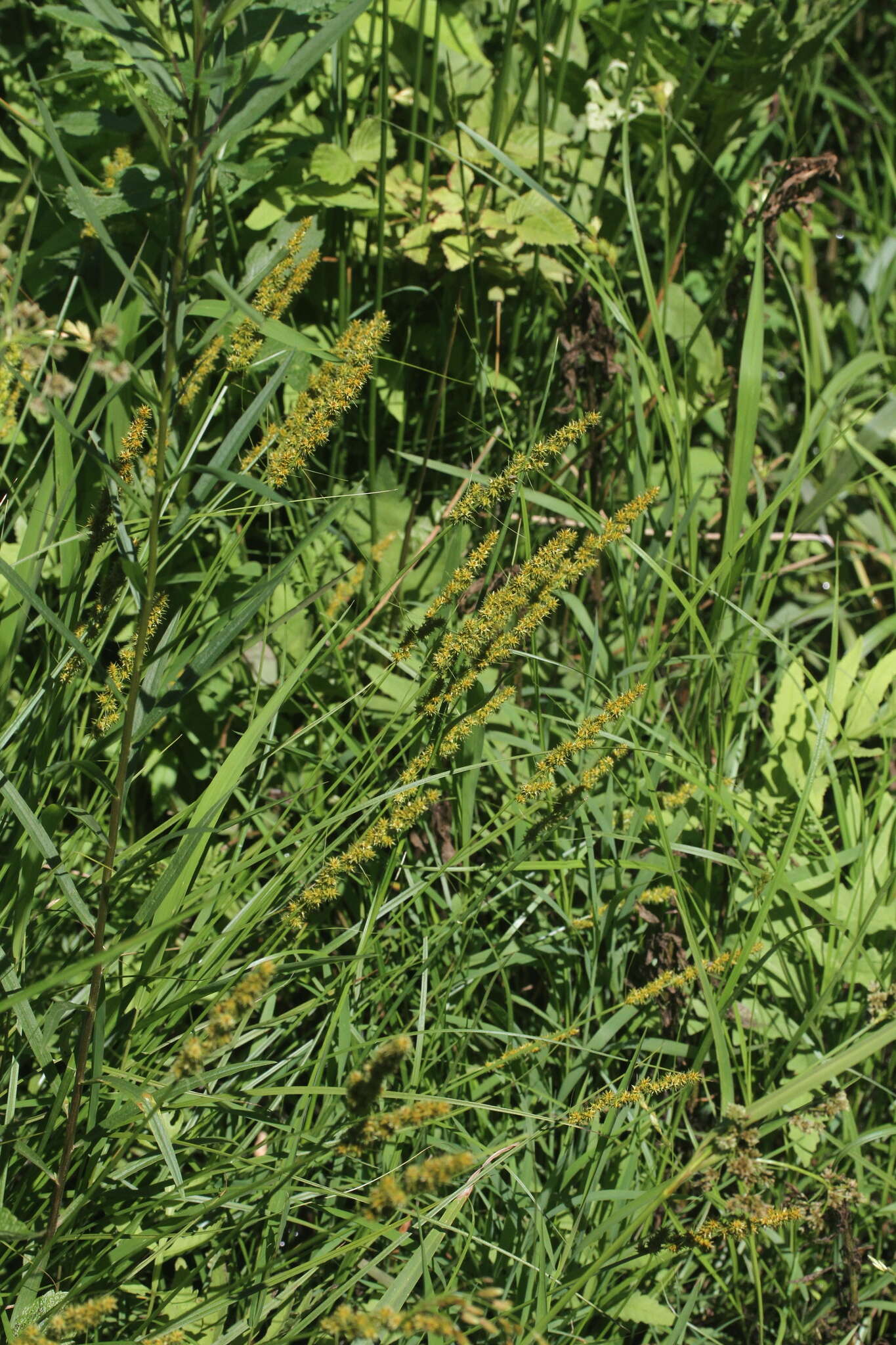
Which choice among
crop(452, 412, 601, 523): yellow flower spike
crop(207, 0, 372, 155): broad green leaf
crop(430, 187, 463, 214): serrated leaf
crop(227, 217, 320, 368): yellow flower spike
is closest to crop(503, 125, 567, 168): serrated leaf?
crop(430, 187, 463, 214): serrated leaf

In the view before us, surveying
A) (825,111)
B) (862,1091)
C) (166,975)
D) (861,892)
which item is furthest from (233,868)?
(825,111)

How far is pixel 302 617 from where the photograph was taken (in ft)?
6.54

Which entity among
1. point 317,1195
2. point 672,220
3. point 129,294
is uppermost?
point 672,220

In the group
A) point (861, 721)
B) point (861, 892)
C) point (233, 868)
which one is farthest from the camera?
point (861, 721)

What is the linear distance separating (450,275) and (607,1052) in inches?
56.8

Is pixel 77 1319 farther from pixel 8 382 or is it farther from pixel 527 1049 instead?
pixel 8 382

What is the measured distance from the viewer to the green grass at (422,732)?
124 centimetres

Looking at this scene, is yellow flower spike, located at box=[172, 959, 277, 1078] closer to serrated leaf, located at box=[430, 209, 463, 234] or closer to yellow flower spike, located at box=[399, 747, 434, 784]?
yellow flower spike, located at box=[399, 747, 434, 784]

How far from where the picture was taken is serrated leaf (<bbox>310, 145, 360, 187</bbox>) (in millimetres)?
1942

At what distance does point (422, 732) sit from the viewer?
157 centimetres

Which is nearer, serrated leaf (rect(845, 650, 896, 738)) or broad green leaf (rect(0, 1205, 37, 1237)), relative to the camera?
broad green leaf (rect(0, 1205, 37, 1237))

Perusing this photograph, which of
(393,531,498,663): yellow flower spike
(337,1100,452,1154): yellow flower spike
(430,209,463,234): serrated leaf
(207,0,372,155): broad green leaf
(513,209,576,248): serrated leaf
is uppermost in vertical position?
(207,0,372,155): broad green leaf

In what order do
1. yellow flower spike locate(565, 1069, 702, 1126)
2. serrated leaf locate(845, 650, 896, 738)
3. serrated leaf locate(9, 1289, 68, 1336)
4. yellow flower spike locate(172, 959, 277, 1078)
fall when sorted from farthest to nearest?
serrated leaf locate(845, 650, 896, 738), yellow flower spike locate(565, 1069, 702, 1126), serrated leaf locate(9, 1289, 68, 1336), yellow flower spike locate(172, 959, 277, 1078)

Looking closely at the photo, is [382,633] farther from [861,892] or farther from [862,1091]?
[862,1091]
